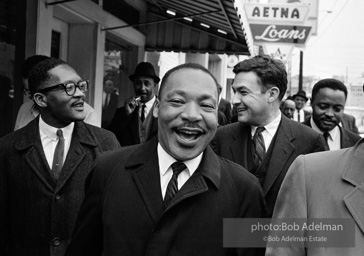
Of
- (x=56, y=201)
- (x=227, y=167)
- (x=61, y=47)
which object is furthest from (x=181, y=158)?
(x=61, y=47)

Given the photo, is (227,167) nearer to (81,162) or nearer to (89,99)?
(81,162)

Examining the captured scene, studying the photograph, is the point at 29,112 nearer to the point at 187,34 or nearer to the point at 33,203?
the point at 33,203

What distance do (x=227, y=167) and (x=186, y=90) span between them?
41cm

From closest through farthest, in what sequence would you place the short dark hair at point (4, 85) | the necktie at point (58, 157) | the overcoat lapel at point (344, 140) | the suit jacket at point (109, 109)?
the necktie at point (58, 157), the overcoat lapel at point (344, 140), the short dark hair at point (4, 85), the suit jacket at point (109, 109)

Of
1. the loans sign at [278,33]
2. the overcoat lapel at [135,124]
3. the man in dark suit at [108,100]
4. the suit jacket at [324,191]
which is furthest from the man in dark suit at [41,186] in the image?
the loans sign at [278,33]

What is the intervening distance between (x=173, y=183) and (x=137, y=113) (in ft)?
13.7

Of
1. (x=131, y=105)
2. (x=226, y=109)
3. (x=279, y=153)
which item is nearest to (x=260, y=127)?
(x=279, y=153)

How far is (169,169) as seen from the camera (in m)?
2.46

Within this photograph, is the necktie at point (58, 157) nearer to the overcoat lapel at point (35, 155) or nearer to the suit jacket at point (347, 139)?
the overcoat lapel at point (35, 155)

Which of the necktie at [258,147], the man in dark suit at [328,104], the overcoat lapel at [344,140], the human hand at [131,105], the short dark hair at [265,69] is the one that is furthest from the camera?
the human hand at [131,105]

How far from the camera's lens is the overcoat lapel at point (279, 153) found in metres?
3.68

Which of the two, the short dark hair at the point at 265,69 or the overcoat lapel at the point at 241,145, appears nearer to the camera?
the overcoat lapel at the point at 241,145

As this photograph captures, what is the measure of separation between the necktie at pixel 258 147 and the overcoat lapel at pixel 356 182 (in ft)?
5.35

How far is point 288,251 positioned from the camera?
216 centimetres
